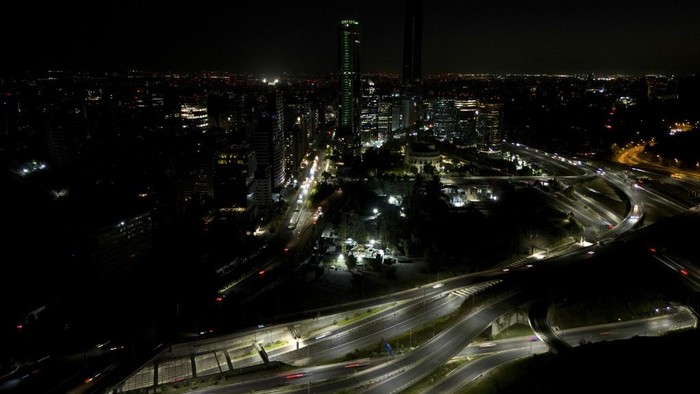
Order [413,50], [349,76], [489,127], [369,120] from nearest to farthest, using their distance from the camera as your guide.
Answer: [489,127] → [369,120] → [349,76] → [413,50]

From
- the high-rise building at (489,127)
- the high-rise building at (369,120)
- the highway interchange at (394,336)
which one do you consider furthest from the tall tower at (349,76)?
the highway interchange at (394,336)

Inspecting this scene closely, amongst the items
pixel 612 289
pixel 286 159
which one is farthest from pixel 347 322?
pixel 286 159

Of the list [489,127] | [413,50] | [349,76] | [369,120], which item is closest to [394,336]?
[489,127]

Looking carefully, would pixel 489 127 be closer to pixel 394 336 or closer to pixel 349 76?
pixel 349 76

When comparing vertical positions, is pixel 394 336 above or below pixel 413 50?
below

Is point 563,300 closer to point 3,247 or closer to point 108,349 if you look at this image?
point 108,349

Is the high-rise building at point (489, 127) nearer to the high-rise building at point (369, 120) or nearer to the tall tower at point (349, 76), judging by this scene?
the high-rise building at point (369, 120)

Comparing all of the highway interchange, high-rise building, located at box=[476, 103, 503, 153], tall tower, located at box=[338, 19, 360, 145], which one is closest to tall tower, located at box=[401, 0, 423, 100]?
tall tower, located at box=[338, 19, 360, 145]
